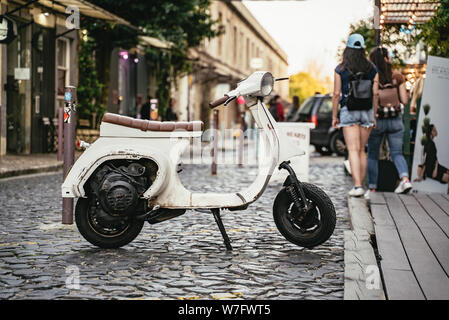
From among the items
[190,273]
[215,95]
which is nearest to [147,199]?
[190,273]

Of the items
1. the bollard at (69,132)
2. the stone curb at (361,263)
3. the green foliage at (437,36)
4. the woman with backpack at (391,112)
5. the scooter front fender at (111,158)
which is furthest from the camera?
the green foliage at (437,36)

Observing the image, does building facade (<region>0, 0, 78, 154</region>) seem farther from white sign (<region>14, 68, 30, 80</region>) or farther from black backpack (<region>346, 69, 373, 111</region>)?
black backpack (<region>346, 69, 373, 111</region>)

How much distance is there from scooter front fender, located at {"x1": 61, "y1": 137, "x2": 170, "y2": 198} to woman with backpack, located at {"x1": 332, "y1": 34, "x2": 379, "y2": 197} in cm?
324

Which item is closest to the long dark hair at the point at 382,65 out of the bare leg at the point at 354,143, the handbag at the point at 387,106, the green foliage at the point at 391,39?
the handbag at the point at 387,106

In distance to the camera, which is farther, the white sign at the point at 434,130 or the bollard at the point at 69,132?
the white sign at the point at 434,130

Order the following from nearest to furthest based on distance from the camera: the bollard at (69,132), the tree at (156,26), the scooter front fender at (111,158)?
1. the scooter front fender at (111,158)
2. the bollard at (69,132)
3. the tree at (156,26)

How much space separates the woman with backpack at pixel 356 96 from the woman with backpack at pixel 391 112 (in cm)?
57

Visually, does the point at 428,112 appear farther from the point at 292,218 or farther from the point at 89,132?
the point at 89,132

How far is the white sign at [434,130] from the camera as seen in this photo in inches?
370

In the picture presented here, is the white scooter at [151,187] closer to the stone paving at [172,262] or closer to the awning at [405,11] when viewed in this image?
the stone paving at [172,262]

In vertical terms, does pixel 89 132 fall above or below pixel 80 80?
below

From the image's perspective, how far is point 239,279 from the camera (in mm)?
4922
